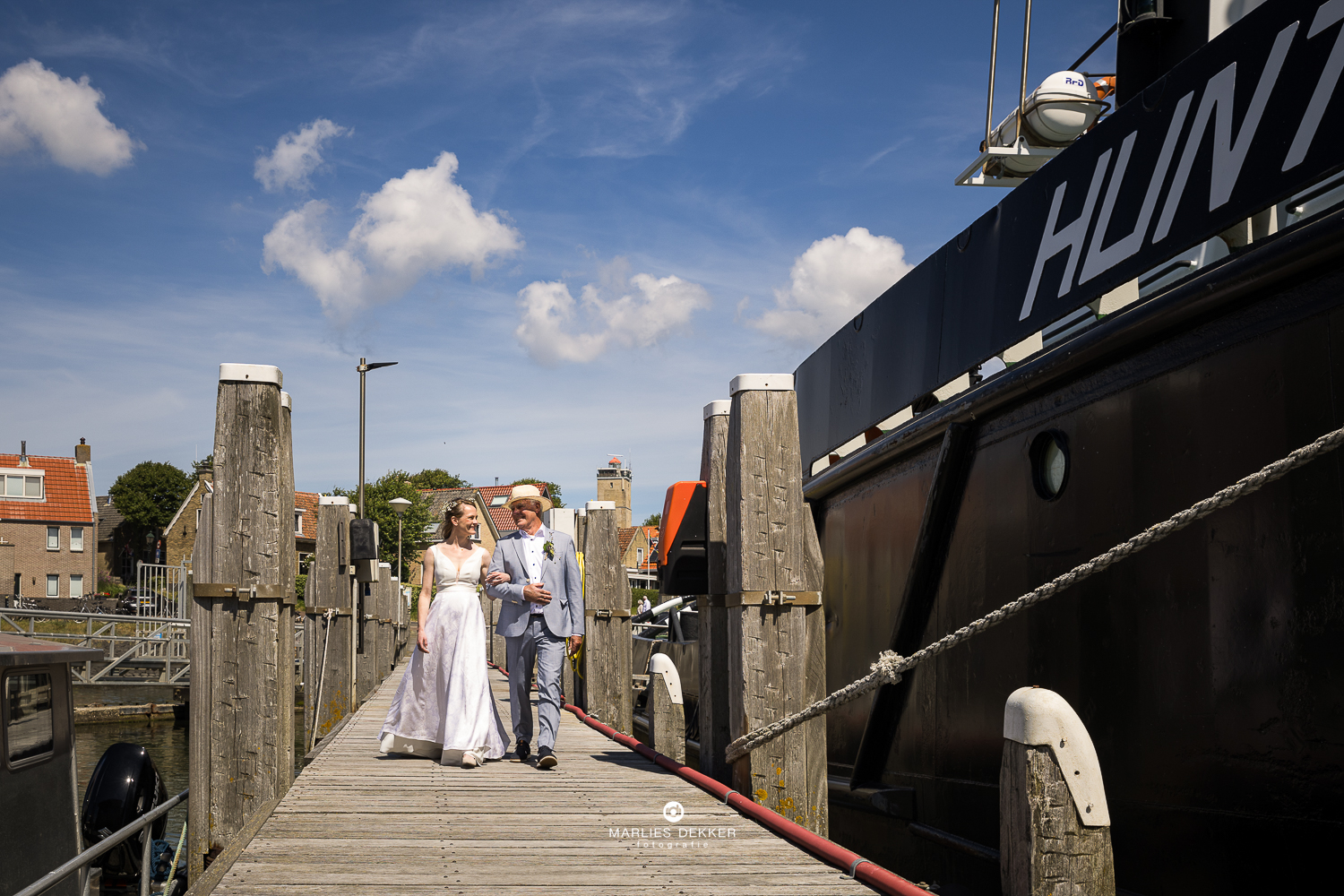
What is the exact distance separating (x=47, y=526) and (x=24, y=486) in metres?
2.28

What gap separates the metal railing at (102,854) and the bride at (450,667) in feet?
5.57

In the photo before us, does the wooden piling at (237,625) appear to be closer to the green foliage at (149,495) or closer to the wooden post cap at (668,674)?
the wooden post cap at (668,674)

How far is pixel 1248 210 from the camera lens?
12.2 ft

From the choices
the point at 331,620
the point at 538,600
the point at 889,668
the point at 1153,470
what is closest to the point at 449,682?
the point at 538,600

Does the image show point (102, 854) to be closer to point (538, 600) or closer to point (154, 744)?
point (538, 600)

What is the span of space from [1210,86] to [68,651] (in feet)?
18.1

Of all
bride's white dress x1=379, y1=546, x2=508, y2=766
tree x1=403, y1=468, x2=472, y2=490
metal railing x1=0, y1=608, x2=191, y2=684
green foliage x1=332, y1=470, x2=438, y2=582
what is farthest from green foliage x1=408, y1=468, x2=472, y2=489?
bride's white dress x1=379, y1=546, x2=508, y2=766

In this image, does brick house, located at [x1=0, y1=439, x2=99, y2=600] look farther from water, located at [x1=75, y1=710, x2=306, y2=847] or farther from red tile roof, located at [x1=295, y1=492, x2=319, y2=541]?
water, located at [x1=75, y1=710, x2=306, y2=847]

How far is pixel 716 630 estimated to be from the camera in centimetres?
588

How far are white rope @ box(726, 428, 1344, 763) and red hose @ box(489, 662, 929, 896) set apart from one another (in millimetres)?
365

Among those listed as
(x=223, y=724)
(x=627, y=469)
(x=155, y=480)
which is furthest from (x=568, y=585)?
(x=627, y=469)

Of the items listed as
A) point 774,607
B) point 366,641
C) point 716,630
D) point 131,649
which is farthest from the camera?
point 131,649

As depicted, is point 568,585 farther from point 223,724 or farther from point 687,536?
point 223,724

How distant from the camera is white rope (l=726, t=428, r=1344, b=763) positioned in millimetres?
2836
